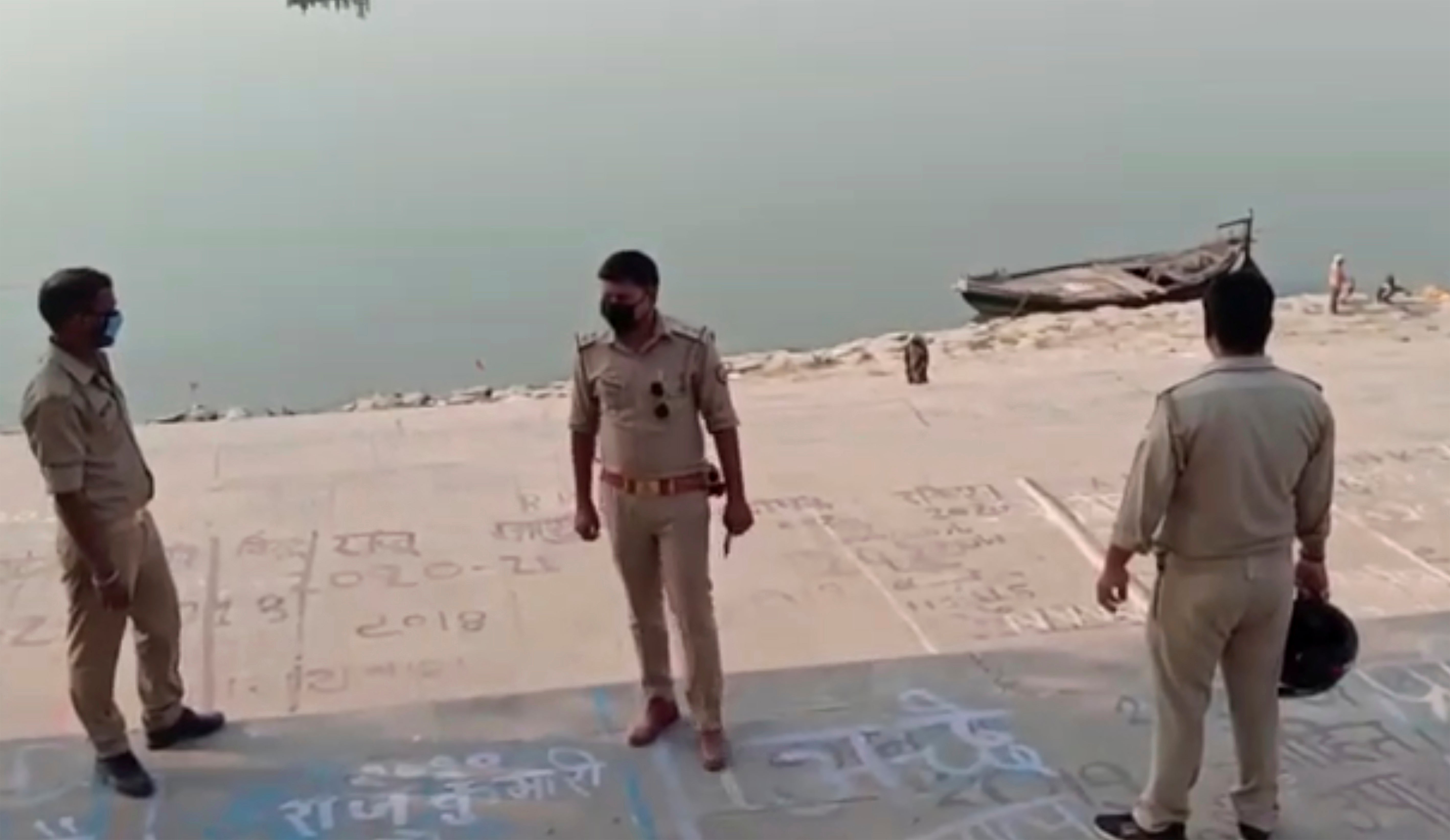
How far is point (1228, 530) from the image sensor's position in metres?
4.65

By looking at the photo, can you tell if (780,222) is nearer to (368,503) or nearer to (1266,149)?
(1266,149)

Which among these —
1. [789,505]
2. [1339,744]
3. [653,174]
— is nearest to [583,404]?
[1339,744]

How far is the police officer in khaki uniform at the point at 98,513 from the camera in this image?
5238mm

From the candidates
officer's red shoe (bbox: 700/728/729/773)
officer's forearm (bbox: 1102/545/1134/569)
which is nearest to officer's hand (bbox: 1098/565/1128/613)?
officer's forearm (bbox: 1102/545/1134/569)

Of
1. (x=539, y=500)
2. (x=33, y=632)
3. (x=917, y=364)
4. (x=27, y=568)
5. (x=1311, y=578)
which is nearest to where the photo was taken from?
(x=1311, y=578)

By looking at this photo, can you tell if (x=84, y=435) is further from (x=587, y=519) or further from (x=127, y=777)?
(x=587, y=519)

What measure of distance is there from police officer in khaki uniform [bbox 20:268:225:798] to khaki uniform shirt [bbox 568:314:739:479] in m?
1.42

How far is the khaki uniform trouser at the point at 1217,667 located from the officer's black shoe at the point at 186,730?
3045mm

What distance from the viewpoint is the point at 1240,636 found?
4.82 metres

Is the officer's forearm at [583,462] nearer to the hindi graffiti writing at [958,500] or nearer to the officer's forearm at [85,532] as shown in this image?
the officer's forearm at [85,532]

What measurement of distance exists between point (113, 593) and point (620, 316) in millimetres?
1685

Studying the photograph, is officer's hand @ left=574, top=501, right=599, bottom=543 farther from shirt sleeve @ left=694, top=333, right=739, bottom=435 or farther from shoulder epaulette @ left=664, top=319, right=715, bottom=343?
shoulder epaulette @ left=664, top=319, right=715, bottom=343

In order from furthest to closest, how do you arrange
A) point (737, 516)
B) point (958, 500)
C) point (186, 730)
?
point (958, 500) < point (186, 730) < point (737, 516)

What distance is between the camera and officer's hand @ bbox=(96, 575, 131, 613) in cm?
536
